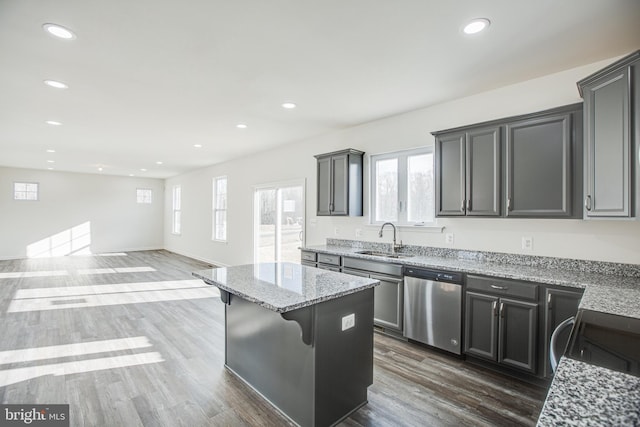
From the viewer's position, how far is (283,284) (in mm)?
2229

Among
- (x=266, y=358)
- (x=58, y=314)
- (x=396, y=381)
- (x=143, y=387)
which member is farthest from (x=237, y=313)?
(x=58, y=314)

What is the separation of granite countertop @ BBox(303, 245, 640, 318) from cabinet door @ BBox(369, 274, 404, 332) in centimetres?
25

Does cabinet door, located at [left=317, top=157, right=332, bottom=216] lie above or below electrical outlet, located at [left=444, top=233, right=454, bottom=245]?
above

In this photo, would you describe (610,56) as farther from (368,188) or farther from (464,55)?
(368,188)

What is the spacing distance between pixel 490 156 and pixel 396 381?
2236 millimetres

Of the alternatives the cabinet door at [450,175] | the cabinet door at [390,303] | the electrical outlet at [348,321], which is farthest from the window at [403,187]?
A: the electrical outlet at [348,321]

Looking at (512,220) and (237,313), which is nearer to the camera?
(237,313)

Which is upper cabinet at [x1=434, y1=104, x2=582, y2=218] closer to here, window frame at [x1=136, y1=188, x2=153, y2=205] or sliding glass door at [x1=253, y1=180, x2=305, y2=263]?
sliding glass door at [x1=253, y1=180, x2=305, y2=263]

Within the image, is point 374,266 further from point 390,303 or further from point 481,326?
point 481,326

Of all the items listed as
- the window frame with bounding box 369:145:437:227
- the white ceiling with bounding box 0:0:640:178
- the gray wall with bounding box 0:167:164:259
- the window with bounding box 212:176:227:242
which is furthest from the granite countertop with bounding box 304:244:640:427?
the gray wall with bounding box 0:167:164:259

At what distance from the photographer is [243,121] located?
4.41 m

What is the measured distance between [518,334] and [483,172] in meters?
1.49

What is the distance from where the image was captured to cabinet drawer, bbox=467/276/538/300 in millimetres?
2531

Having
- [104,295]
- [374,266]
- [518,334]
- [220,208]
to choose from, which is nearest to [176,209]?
[220,208]
